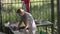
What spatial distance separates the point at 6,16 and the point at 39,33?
85 centimetres

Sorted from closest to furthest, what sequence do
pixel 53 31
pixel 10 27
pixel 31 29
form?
pixel 31 29 → pixel 10 27 → pixel 53 31

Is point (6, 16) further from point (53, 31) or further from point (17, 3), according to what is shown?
point (53, 31)

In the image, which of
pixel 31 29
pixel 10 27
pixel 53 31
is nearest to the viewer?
pixel 31 29

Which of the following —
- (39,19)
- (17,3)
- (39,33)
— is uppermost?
(17,3)

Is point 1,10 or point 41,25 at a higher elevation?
point 1,10

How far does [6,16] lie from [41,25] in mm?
818

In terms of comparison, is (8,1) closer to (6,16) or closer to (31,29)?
(6,16)

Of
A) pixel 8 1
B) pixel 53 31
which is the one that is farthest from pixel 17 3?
pixel 53 31

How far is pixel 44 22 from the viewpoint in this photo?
396 cm

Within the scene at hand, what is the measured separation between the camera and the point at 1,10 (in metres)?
4.17

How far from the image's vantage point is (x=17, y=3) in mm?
3988

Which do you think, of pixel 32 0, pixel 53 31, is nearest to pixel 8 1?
pixel 32 0

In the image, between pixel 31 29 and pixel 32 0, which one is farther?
pixel 32 0

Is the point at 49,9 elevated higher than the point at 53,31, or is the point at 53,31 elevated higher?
the point at 49,9
